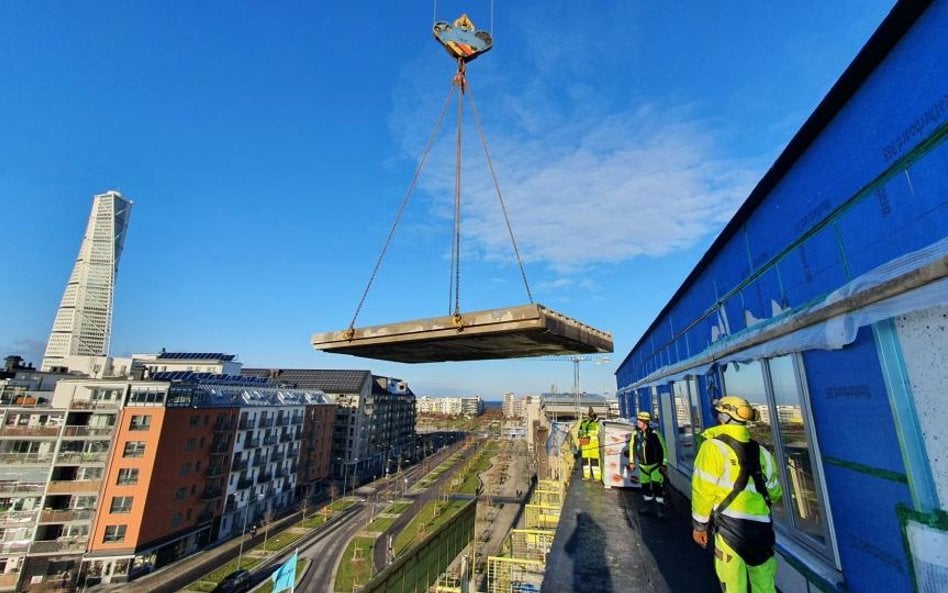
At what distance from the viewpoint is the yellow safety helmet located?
4.19 m

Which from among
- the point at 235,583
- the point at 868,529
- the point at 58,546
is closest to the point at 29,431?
the point at 58,546

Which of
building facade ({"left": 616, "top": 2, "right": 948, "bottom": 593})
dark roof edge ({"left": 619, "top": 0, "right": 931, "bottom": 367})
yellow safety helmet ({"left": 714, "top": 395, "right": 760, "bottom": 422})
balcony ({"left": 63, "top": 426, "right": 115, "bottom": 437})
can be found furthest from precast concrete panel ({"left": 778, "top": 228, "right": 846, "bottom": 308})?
→ balcony ({"left": 63, "top": 426, "right": 115, "bottom": 437})

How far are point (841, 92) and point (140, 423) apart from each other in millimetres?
47913

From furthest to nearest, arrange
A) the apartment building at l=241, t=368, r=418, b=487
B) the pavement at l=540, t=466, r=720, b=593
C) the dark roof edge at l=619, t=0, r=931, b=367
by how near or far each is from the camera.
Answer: the apartment building at l=241, t=368, r=418, b=487 → the pavement at l=540, t=466, r=720, b=593 → the dark roof edge at l=619, t=0, r=931, b=367

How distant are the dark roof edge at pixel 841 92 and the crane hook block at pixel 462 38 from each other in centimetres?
707

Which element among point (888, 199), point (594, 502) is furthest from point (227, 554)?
point (888, 199)

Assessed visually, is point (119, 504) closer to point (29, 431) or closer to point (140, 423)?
point (140, 423)

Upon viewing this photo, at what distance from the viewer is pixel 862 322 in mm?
3252

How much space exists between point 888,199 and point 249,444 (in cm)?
5625

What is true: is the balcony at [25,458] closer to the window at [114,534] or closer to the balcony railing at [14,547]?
the balcony railing at [14,547]

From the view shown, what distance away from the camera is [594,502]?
9562mm

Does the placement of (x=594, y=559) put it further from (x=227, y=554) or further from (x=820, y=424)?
(x=227, y=554)

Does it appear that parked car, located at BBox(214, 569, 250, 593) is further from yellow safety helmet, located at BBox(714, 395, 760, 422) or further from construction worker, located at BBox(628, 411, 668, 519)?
yellow safety helmet, located at BBox(714, 395, 760, 422)

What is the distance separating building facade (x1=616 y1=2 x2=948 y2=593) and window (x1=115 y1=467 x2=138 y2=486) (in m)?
46.1
